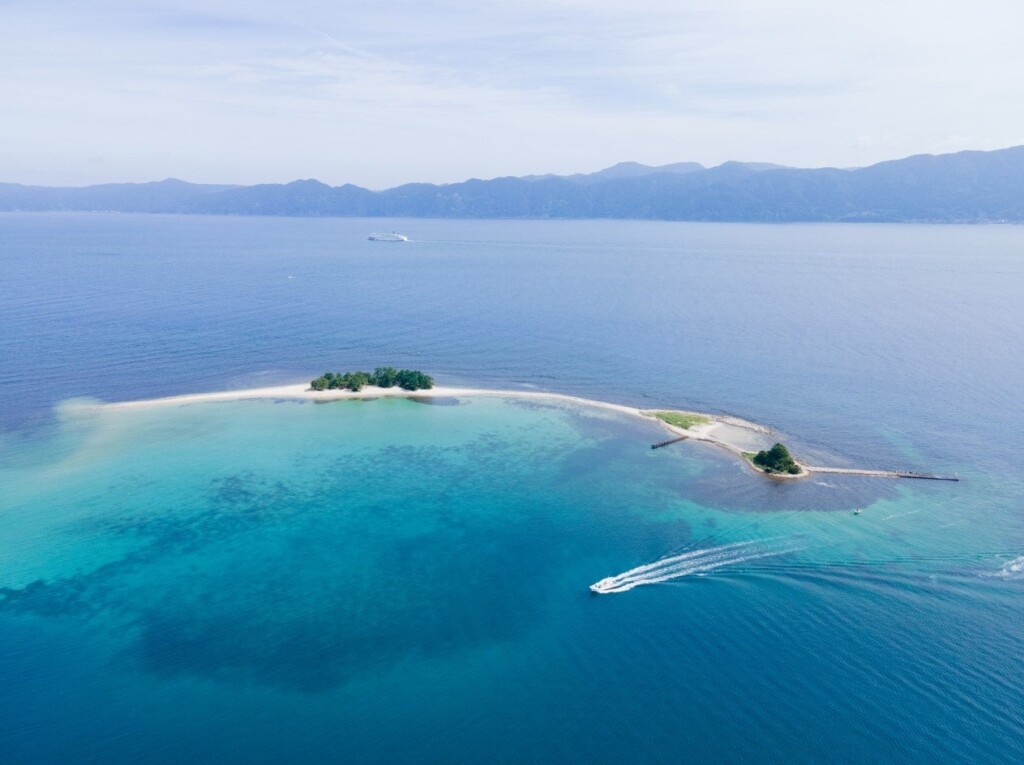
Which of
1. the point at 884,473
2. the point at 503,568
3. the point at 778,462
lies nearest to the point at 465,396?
the point at 778,462

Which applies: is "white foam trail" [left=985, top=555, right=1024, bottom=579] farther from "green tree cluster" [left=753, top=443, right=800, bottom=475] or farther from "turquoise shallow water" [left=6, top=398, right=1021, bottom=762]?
"green tree cluster" [left=753, top=443, right=800, bottom=475]

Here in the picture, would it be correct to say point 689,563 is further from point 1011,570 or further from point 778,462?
point 1011,570

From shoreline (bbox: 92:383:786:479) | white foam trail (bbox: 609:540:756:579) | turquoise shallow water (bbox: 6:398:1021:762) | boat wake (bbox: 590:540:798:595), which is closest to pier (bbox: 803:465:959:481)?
turquoise shallow water (bbox: 6:398:1021:762)

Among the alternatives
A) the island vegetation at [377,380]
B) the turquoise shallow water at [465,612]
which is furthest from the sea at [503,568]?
the island vegetation at [377,380]

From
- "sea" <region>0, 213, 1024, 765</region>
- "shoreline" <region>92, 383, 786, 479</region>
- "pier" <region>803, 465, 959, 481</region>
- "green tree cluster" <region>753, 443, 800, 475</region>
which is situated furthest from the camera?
"shoreline" <region>92, 383, 786, 479</region>

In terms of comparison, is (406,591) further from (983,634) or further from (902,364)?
(902,364)

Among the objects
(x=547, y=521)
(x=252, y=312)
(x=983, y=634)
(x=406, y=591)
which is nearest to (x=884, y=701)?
(x=983, y=634)
